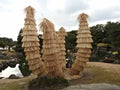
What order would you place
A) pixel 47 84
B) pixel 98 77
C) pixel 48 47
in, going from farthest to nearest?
1. pixel 98 77
2. pixel 48 47
3. pixel 47 84

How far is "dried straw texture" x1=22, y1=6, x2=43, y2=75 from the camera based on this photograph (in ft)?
65.6

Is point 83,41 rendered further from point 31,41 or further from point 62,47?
point 31,41

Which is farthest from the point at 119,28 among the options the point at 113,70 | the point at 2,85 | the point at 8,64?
the point at 2,85

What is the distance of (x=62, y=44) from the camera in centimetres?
2572

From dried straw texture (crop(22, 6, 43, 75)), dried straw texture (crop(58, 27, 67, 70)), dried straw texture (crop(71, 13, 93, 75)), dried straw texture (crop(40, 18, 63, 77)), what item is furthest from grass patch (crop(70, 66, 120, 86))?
dried straw texture (crop(22, 6, 43, 75))

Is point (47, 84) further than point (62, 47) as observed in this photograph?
No

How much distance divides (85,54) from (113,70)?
4.43m

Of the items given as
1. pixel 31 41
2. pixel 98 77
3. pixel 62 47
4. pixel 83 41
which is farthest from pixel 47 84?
pixel 62 47

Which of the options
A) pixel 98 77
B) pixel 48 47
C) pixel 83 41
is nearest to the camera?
pixel 48 47

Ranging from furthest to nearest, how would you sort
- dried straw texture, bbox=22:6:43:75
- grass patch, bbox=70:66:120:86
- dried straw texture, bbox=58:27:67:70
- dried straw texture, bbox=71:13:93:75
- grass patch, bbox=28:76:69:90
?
1. dried straw texture, bbox=58:27:67:70
2. dried straw texture, bbox=71:13:93:75
3. grass patch, bbox=70:66:120:86
4. dried straw texture, bbox=22:6:43:75
5. grass patch, bbox=28:76:69:90

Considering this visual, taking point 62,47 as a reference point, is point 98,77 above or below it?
below

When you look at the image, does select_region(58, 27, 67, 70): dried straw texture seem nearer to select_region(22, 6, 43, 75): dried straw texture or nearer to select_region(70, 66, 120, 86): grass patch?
select_region(70, 66, 120, 86): grass patch

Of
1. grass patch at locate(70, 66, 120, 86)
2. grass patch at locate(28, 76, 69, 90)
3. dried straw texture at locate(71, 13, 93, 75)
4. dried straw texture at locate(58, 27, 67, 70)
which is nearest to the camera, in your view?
grass patch at locate(28, 76, 69, 90)

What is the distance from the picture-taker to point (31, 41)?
65.8ft
